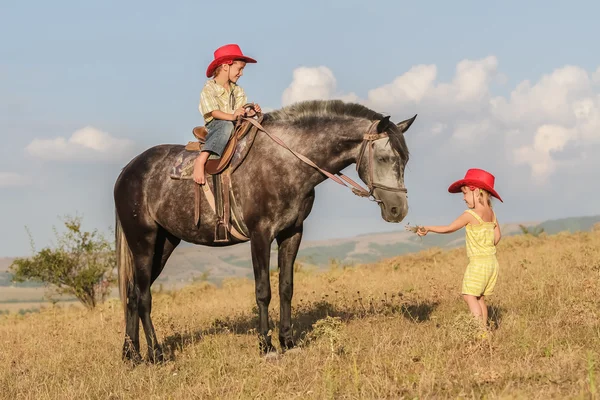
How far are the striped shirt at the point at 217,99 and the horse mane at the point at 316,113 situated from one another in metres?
0.44

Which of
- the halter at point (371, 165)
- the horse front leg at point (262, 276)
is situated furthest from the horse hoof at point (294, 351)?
the halter at point (371, 165)

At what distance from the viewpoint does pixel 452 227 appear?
23.5 feet

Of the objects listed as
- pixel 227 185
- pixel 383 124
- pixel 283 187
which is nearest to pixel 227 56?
pixel 227 185

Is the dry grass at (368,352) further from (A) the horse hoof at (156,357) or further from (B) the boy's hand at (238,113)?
(B) the boy's hand at (238,113)

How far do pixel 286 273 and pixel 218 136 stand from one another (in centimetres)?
197

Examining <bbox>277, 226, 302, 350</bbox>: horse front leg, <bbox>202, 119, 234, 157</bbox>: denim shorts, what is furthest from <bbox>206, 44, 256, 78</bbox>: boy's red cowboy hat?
<bbox>277, 226, 302, 350</bbox>: horse front leg

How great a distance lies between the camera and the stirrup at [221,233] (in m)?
7.96

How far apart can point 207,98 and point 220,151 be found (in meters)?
0.74

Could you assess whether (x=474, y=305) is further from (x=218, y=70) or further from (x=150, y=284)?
(x=150, y=284)

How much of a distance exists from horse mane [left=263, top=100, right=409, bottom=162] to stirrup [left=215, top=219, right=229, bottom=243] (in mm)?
1462

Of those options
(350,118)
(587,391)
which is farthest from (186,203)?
(587,391)

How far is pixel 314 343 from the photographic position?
775 centimetres

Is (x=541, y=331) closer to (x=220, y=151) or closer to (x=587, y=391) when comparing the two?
(x=587, y=391)

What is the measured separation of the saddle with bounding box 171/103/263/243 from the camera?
7.77 meters
